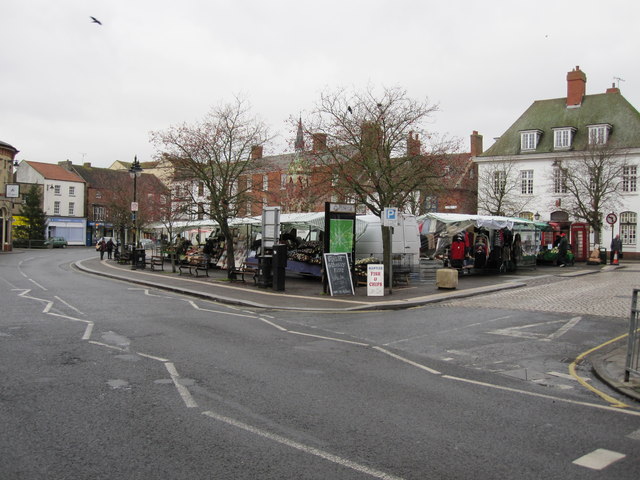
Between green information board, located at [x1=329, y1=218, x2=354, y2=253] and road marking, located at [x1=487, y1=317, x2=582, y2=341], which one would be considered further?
green information board, located at [x1=329, y1=218, x2=354, y2=253]

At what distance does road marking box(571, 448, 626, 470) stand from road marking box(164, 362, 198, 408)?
12.9 ft

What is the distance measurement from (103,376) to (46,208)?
77.9 meters

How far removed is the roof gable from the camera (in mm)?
44375

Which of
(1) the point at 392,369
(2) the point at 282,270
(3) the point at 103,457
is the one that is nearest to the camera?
(3) the point at 103,457

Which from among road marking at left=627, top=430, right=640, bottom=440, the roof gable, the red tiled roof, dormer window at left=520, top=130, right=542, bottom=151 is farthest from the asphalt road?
the red tiled roof

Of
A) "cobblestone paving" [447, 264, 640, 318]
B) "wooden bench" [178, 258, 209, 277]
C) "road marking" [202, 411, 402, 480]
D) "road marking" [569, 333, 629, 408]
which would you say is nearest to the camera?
"road marking" [202, 411, 402, 480]

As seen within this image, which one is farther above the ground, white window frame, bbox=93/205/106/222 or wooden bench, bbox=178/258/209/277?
white window frame, bbox=93/205/106/222


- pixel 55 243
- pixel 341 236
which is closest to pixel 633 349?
pixel 341 236

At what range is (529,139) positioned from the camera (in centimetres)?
4900

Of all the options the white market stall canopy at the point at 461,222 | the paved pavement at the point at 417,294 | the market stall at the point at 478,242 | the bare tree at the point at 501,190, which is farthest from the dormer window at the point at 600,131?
the white market stall canopy at the point at 461,222

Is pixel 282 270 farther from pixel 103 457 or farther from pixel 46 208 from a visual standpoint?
pixel 46 208

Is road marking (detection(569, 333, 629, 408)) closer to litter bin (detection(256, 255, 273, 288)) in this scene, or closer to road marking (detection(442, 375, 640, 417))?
road marking (detection(442, 375, 640, 417))

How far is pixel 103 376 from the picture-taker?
727 centimetres

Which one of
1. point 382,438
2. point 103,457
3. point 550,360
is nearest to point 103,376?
point 103,457
